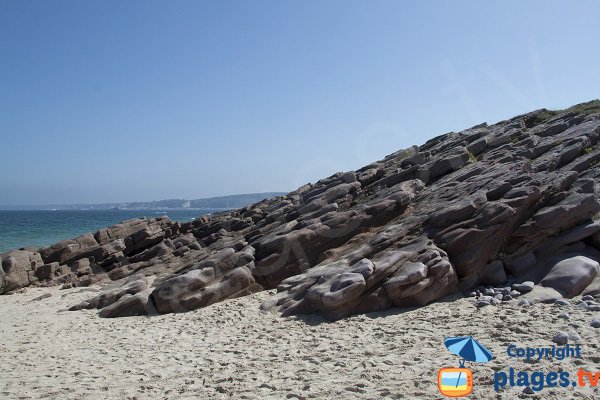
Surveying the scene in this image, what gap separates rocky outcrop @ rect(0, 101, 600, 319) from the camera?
1477cm

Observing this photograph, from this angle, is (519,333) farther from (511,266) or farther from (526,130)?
(526,130)

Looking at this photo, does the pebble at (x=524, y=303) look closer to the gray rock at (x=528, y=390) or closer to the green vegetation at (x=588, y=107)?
the gray rock at (x=528, y=390)

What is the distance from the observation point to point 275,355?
1145 centimetres

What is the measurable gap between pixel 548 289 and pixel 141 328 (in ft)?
43.8

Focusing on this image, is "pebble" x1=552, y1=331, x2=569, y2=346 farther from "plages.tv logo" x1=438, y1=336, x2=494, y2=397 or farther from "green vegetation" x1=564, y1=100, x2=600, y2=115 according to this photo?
"green vegetation" x1=564, y1=100, x2=600, y2=115

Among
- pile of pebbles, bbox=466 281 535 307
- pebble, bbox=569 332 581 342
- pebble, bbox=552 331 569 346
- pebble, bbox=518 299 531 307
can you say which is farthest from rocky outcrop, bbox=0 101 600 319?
pebble, bbox=552 331 569 346

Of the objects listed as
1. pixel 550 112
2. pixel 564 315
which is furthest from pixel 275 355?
pixel 550 112

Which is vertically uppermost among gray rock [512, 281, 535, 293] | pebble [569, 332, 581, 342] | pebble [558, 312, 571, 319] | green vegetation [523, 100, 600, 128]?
green vegetation [523, 100, 600, 128]

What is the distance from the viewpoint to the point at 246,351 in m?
12.0

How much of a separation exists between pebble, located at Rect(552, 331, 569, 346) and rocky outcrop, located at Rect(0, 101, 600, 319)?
3654 millimetres

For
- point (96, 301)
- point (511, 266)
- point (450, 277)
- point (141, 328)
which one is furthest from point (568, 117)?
point (96, 301)

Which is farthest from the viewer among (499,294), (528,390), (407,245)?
(407,245)

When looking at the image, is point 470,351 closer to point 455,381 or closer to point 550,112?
point 455,381

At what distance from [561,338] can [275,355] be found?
21.9 ft
